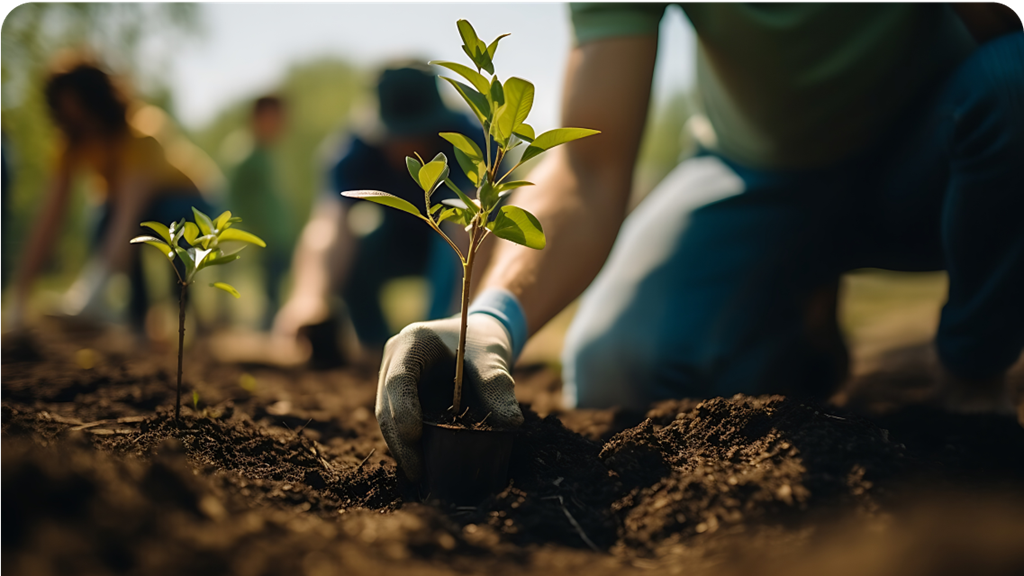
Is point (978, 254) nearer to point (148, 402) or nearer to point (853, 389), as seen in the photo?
point (853, 389)

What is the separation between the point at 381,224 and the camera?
4762 millimetres

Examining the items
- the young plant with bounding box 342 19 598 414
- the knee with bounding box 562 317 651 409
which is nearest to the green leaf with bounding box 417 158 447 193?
the young plant with bounding box 342 19 598 414

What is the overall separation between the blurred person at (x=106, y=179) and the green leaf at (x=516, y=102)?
12.8ft

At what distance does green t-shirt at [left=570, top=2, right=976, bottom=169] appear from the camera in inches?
79.6

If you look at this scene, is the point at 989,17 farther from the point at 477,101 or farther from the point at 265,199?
the point at 265,199

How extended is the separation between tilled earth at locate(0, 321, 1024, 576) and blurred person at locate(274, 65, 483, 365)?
7.87ft

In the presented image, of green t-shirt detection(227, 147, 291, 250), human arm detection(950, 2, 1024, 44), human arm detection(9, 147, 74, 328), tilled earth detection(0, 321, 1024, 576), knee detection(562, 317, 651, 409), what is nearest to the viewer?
tilled earth detection(0, 321, 1024, 576)

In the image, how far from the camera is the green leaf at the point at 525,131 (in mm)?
1071

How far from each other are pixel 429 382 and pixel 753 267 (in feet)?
5.49

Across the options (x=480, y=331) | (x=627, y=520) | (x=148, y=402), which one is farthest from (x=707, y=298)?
(x=148, y=402)

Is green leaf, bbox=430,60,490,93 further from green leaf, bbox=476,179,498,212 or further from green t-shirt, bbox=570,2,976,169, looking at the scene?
green t-shirt, bbox=570,2,976,169

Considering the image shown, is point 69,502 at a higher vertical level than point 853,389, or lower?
higher

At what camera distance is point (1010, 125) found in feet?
5.79

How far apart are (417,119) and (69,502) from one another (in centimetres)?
380
